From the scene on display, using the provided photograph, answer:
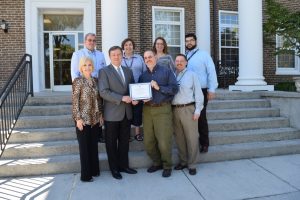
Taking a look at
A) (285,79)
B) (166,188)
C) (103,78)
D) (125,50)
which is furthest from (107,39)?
(285,79)

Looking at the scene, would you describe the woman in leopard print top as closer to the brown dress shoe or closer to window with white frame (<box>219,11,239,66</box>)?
the brown dress shoe

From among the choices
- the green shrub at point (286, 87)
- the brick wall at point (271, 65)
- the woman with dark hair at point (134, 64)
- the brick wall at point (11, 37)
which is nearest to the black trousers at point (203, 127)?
the woman with dark hair at point (134, 64)

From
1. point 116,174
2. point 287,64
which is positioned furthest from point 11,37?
point 287,64

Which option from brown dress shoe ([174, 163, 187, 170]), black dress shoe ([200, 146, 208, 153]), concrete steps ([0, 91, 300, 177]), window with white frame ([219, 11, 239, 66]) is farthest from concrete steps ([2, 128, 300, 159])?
window with white frame ([219, 11, 239, 66])

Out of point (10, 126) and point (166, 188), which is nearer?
point (166, 188)

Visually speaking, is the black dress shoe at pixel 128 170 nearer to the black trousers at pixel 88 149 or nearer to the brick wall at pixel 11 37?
the black trousers at pixel 88 149

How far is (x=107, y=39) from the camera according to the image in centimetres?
855

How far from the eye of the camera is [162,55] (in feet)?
17.5

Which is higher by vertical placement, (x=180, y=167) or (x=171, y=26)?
(x=171, y=26)

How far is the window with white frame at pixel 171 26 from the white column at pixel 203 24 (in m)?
0.85

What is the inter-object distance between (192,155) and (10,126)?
329 centimetres

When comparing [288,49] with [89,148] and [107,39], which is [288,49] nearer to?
[107,39]

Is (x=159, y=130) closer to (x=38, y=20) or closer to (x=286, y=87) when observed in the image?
(x=38, y=20)

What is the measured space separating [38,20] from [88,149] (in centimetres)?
787
